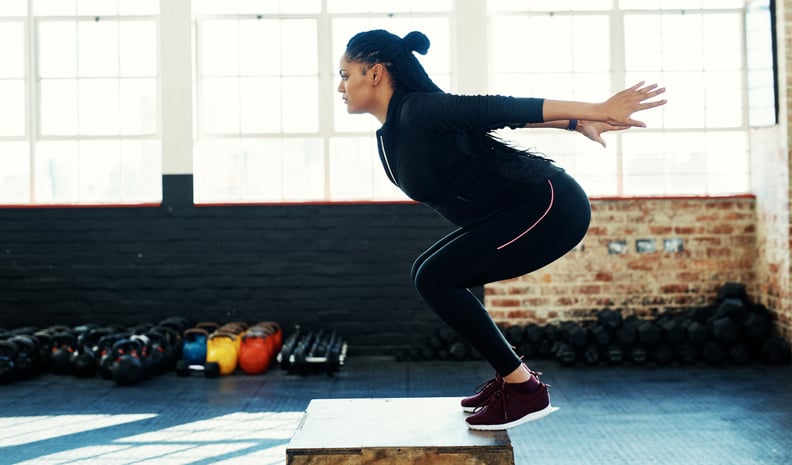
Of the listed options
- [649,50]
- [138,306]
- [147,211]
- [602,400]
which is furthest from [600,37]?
[138,306]

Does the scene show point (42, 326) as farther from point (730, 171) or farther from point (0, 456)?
point (730, 171)

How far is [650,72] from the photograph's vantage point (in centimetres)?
664

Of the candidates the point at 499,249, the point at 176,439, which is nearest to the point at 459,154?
the point at 499,249

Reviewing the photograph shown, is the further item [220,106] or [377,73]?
[220,106]

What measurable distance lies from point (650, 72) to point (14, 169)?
18.0 feet

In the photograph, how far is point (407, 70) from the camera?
6.81 feet

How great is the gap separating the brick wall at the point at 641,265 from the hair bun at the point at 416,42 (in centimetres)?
448

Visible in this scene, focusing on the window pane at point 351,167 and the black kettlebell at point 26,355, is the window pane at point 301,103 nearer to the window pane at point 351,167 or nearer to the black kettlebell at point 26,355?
the window pane at point 351,167

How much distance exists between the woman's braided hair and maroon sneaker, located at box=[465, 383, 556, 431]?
0.87 metres

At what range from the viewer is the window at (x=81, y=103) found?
660 centimetres

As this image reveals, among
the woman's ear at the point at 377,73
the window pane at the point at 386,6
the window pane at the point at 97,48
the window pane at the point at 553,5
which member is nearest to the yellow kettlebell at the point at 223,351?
the window pane at the point at 97,48

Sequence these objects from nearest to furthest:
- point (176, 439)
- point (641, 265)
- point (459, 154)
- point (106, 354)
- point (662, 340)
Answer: point (459, 154) < point (176, 439) < point (106, 354) < point (662, 340) < point (641, 265)

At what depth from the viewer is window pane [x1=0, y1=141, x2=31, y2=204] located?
663 cm

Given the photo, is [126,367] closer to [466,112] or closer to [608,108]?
[466,112]
